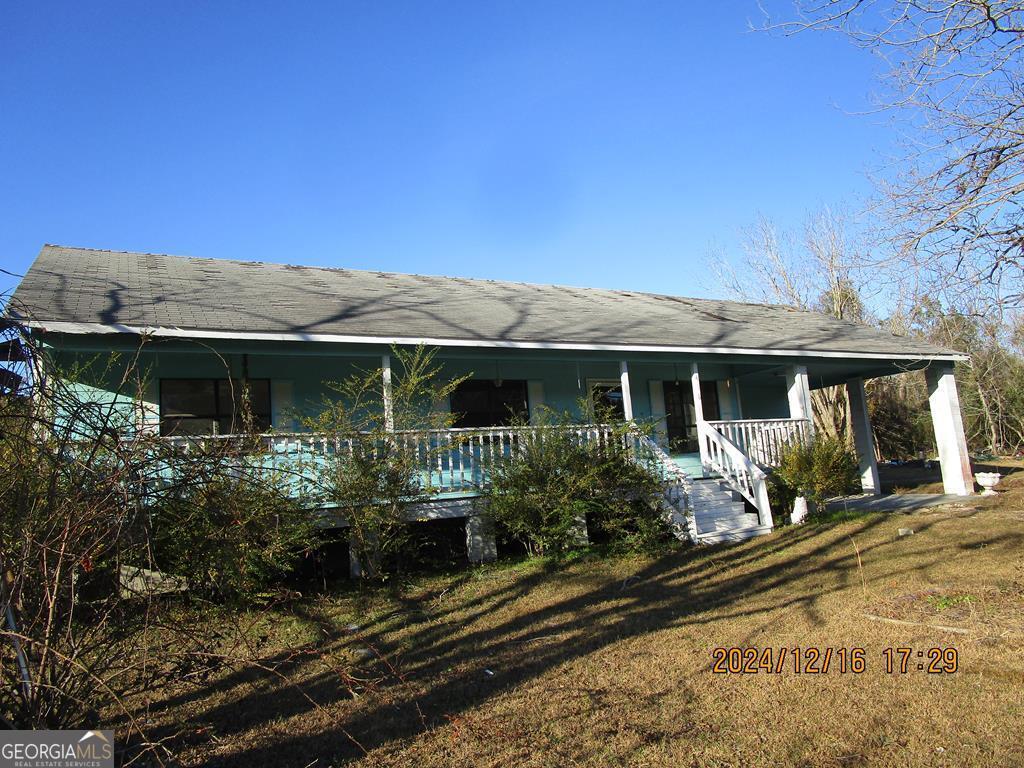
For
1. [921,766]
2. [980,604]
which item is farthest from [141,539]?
[980,604]

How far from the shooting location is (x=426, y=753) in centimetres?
397

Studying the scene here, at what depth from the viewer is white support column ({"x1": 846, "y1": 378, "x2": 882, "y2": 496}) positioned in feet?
52.2

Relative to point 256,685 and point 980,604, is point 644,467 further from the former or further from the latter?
point 256,685

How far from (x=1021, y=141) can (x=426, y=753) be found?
7.39 m

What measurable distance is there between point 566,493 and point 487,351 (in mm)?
2867

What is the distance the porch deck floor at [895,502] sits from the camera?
12.3m

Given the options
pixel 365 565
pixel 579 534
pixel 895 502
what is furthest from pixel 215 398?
pixel 895 502

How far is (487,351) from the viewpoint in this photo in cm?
1104

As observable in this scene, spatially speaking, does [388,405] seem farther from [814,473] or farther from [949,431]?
[949,431]

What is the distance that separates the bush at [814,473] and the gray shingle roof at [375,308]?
2114 millimetres

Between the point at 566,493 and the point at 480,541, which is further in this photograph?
the point at 480,541

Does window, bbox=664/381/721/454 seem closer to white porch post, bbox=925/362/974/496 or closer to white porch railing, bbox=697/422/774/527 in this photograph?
white porch railing, bbox=697/422/774/527

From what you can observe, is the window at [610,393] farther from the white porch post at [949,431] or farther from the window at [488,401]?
the white porch post at [949,431]

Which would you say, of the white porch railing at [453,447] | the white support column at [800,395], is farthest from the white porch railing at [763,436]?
the white porch railing at [453,447]
